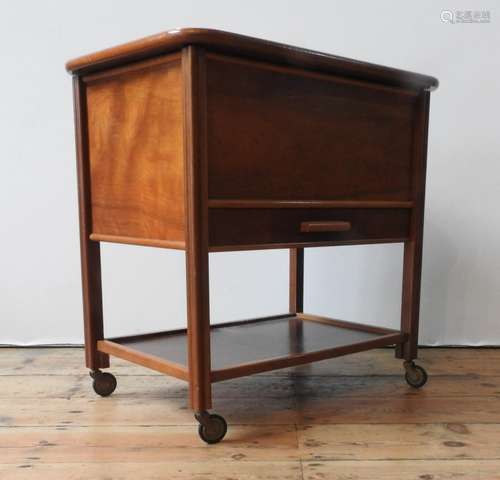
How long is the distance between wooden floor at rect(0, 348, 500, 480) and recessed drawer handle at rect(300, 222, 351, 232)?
40 cm

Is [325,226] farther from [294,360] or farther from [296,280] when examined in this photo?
[296,280]

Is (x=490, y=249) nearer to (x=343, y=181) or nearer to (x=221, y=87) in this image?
(x=343, y=181)

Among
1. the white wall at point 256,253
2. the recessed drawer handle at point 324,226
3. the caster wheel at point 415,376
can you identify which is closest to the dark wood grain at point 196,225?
the recessed drawer handle at point 324,226

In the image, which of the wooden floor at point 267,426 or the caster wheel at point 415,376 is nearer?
the wooden floor at point 267,426

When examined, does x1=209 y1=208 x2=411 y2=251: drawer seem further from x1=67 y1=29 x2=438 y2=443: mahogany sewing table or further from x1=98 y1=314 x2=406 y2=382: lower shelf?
x1=98 y1=314 x2=406 y2=382: lower shelf

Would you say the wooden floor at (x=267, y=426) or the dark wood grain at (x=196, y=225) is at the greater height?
the dark wood grain at (x=196, y=225)

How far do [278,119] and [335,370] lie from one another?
0.76 metres

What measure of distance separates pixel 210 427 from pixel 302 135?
0.61 meters

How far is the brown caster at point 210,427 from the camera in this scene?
111cm

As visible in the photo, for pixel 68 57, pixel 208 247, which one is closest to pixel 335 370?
pixel 208 247

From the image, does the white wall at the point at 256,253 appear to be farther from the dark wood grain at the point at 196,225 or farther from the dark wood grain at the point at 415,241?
the dark wood grain at the point at 196,225

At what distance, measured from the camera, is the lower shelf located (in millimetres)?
1191

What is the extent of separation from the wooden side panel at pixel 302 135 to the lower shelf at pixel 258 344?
0.34 metres

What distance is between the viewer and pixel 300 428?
3.94 feet
